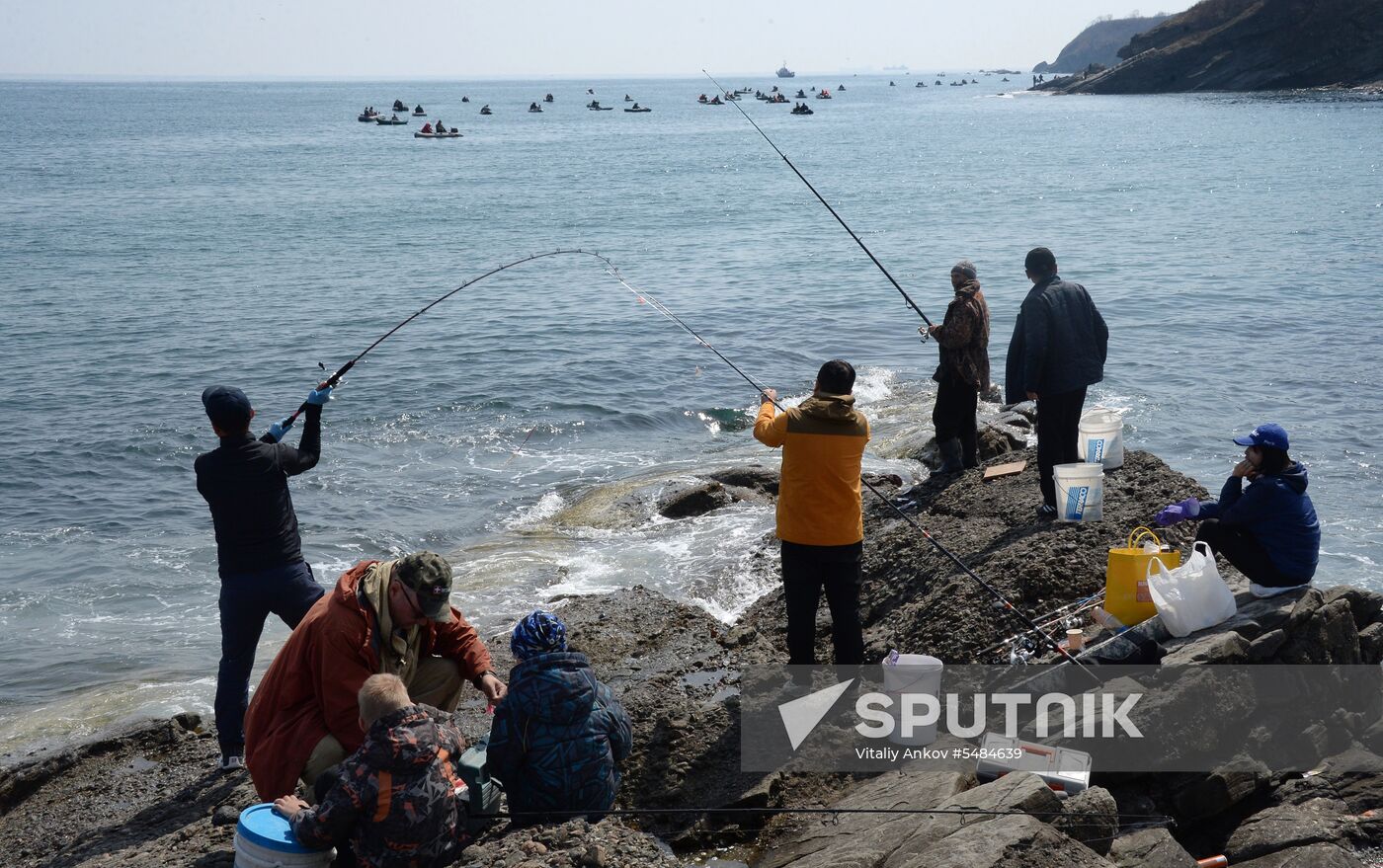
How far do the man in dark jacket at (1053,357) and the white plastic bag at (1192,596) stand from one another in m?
2.10

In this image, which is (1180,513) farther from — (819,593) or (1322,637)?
(819,593)

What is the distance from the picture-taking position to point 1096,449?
823 cm

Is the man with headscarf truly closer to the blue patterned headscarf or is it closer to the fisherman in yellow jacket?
the fisherman in yellow jacket

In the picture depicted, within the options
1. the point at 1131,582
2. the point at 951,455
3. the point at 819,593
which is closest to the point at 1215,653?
the point at 1131,582

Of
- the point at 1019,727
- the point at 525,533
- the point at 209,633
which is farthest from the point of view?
the point at 525,533

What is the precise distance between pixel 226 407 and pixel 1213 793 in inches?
179

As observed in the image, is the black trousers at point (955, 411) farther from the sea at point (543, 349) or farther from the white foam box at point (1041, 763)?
the white foam box at point (1041, 763)

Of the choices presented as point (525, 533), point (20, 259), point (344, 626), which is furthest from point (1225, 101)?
point (344, 626)

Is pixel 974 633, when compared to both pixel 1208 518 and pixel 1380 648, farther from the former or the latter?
pixel 1380 648

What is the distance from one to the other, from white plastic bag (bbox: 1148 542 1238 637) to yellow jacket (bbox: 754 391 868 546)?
4.82ft

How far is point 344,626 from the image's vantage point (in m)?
4.38

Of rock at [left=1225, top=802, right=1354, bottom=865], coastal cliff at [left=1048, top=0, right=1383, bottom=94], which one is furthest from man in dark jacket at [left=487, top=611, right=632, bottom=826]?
coastal cliff at [left=1048, top=0, right=1383, bottom=94]

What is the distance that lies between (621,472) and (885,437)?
300 cm

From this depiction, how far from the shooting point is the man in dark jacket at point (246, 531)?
17.9ft
